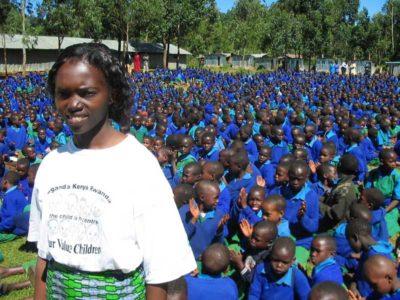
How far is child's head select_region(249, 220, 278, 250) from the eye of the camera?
326 cm

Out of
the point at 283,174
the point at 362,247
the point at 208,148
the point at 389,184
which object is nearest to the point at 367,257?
the point at 362,247

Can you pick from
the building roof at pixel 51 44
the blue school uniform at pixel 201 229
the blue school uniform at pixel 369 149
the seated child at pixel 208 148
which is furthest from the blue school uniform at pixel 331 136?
the building roof at pixel 51 44

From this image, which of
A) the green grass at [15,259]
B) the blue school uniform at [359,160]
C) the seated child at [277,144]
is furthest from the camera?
the seated child at [277,144]

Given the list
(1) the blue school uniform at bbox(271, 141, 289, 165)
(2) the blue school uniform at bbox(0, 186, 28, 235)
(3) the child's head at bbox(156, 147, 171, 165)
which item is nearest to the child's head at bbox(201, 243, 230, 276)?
(3) the child's head at bbox(156, 147, 171, 165)

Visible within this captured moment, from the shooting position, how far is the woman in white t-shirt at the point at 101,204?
49.5 inches

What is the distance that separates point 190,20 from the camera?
1300 inches

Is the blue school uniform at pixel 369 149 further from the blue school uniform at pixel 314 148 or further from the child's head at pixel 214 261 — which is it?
the child's head at pixel 214 261

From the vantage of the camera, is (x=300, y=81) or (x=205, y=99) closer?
(x=205, y=99)

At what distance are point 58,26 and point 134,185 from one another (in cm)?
3125

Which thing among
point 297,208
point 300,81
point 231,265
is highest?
point 300,81

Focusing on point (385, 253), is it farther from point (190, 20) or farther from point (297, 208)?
point (190, 20)

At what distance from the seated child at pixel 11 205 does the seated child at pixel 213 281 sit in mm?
2699

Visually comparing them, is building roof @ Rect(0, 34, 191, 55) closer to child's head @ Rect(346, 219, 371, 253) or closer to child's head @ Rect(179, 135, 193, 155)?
child's head @ Rect(179, 135, 193, 155)

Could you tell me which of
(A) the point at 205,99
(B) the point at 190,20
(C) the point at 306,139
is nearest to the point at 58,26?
(B) the point at 190,20
